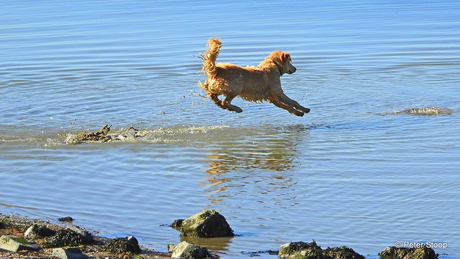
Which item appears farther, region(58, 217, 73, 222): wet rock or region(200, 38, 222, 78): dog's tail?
region(200, 38, 222, 78): dog's tail

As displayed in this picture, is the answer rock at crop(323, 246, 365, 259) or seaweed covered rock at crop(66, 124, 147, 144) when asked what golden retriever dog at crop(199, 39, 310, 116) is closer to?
seaweed covered rock at crop(66, 124, 147, 144)

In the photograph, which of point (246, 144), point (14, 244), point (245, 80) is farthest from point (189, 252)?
point (245, 80)

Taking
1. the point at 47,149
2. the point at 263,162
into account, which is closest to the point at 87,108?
the point at 47,149


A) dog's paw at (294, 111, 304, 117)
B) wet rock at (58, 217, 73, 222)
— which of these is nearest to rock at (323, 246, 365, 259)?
wet rock at (58, 217, 73, 222)

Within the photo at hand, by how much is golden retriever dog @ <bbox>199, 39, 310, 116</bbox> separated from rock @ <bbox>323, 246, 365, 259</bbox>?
5.01 m

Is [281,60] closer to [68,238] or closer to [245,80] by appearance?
[245,80]

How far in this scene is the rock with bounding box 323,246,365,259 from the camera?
5.91 m

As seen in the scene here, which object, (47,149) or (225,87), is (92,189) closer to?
(47,149)

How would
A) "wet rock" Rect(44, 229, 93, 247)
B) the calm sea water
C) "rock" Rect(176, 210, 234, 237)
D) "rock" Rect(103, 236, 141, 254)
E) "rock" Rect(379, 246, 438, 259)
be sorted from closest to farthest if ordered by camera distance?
"rock" Rect(379, 246, 438, 259) < "rock" Rect(103, 236, 141, 254) < "wet rock" Rect(44, 229, 93, 247) < "rock" Rect(176, 210, 234, 237) < the calm sea water

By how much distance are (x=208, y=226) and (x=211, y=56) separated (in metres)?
4.36

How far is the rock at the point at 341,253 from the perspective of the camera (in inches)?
233

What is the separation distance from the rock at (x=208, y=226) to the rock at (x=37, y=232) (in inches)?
53.0

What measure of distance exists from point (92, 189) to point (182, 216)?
5.04 feet

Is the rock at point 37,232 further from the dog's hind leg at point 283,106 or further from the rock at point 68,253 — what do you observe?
the dog's hind leg at point 283,106
